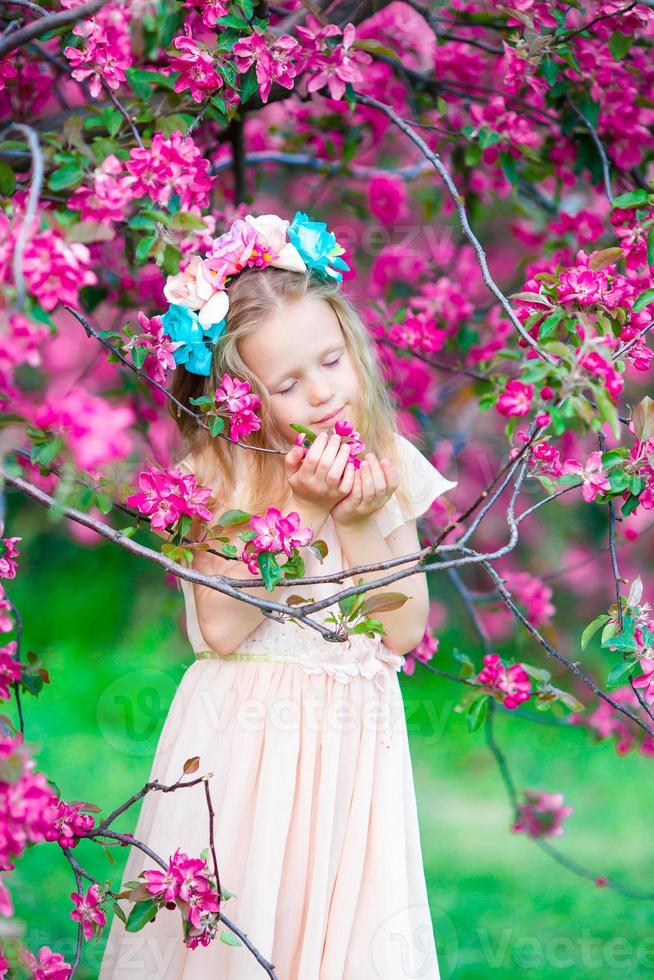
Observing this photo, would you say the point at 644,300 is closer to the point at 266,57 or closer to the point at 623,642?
the point at 623,642

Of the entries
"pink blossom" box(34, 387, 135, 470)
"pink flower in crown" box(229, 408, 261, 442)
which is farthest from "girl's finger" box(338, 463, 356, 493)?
Result: "pink blossom" box(34, 387, 135, 470)

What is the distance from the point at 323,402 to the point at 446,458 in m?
1.42

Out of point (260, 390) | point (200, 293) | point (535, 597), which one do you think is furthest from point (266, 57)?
point (535, 597)

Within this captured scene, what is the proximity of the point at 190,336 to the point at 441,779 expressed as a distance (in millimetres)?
2102

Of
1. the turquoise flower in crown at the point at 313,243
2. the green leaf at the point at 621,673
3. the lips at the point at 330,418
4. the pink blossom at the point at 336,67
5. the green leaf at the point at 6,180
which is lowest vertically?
the green leaf at the point at 621,673

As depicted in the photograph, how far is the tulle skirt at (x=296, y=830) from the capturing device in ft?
4.74

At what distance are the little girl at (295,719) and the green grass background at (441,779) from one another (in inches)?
36.7

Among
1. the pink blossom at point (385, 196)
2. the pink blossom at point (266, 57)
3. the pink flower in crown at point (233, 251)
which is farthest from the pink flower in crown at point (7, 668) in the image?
the pink blossom at point (385, 196)

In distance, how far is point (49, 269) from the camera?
0.96 metres

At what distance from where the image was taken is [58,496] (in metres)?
1.04

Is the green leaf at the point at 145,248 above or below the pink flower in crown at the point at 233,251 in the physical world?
below

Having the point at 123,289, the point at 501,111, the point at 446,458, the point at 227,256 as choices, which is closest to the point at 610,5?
the point at 501,111

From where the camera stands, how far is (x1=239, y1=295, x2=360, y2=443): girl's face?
150cm

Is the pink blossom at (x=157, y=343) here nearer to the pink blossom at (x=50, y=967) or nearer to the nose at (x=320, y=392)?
the nose at (x=320, y=392)
